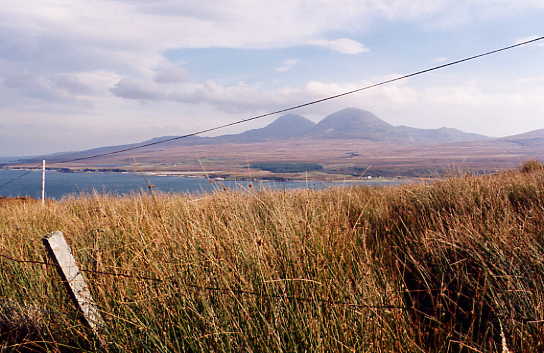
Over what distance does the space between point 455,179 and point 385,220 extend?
1882mm

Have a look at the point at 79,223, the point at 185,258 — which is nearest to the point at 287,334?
the point at 185,258

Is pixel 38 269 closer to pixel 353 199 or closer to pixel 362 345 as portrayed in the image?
pixel 362 345

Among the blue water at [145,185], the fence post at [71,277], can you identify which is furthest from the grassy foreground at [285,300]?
the blue water at [145,185]

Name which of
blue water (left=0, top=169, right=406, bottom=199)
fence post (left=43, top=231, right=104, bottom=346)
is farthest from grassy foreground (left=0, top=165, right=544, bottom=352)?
blue water (left=0, top=169, right=406, bottom=199)

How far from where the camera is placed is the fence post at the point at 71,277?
9.08 feet

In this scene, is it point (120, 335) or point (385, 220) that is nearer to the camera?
point (120, 335)

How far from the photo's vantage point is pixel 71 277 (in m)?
2.82

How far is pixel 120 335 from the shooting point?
2631 mm

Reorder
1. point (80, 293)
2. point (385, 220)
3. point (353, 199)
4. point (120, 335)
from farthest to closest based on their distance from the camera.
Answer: point (353, 199), point (385, 220), point (80, 293), point (120, 335)

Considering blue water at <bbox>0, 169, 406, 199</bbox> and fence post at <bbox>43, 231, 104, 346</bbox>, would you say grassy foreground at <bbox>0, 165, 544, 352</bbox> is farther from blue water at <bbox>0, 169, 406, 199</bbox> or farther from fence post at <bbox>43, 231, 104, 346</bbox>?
blue water at <bbox>0, 169, 406, 199</bbox>

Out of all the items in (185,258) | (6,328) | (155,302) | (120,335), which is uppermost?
(185,258)

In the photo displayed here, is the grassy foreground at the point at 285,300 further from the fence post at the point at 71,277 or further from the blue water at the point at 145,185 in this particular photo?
the blue water at the point at 145,185

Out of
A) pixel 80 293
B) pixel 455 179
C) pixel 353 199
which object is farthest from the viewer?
pixel 353 199

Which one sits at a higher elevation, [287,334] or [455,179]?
[455,179]
